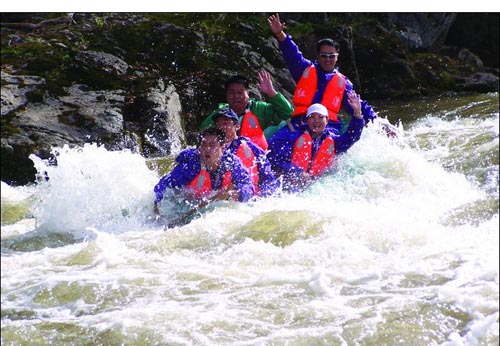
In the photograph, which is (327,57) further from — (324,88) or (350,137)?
(350,137)

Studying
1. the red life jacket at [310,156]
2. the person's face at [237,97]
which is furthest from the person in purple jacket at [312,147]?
the person's face at [237,97]

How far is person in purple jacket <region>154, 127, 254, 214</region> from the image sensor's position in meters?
5.79

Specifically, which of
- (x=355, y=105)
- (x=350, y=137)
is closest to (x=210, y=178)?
(x=350, y=137)

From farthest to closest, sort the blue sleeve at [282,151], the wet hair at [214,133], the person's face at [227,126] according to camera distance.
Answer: the blue sleeve at [282,151] < the person's face at [227,126] < the wet hair at [214,133]

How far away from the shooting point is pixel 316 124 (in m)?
6.79

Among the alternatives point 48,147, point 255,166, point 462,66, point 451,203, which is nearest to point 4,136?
point 48,147

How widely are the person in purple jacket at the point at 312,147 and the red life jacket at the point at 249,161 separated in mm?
561

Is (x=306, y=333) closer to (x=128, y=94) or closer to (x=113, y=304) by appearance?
(x=113, y=304)

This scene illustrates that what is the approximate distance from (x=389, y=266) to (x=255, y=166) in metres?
2.08

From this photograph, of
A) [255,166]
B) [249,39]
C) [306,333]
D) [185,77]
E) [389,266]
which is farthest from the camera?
[249,39]

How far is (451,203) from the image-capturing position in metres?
5.23

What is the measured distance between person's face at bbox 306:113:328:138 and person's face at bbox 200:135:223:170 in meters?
1.30

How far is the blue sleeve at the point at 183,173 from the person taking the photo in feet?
19.1

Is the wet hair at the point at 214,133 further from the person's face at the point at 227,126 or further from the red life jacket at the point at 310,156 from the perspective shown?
the red life jacket at the point at 310,156
